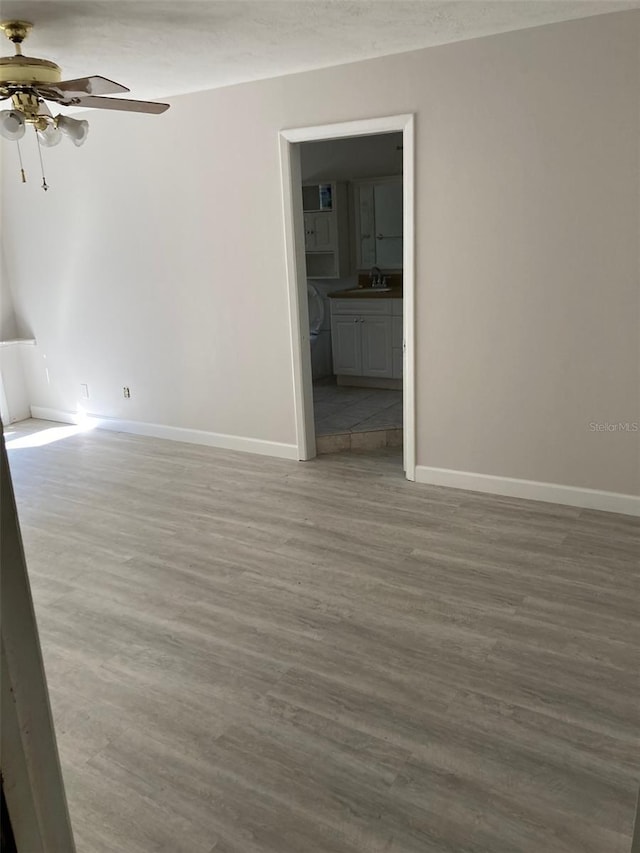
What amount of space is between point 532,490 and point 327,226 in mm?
3901

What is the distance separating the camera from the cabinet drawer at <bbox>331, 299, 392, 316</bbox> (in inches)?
240

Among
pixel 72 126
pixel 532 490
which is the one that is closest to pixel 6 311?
pixel 72 126

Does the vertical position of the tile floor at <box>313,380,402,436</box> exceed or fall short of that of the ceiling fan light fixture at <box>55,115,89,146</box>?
it falls short

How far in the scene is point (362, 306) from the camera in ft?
20.3

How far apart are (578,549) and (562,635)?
761mm

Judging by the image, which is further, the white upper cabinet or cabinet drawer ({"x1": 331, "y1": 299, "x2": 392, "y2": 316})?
the white upper cabinet

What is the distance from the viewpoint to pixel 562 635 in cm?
262

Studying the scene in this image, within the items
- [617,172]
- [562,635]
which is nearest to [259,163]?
[617,172]

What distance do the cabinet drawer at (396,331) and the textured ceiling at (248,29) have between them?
2559mm

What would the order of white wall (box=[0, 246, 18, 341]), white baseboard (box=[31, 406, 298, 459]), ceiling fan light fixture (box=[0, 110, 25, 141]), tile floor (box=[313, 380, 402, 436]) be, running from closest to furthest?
ceiling fan light fixture (box=[0, 110, 25, 141])
white baseboard (box=[31, 406, 298, 459])
tile floor (box=[313, 380, 402, 436])
white wall (box=[0, 246, 18, 341])

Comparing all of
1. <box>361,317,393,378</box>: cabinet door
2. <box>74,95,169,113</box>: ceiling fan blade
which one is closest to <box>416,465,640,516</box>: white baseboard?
<box>361,317,393,378</box>: cabinet door

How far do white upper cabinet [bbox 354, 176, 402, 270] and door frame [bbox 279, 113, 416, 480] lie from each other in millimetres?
2157

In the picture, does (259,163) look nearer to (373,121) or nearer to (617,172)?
(373,121)

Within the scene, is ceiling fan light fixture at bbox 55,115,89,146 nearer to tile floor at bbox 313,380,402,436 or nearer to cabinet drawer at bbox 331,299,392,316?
tile floor at bbox 313,380,402,436
